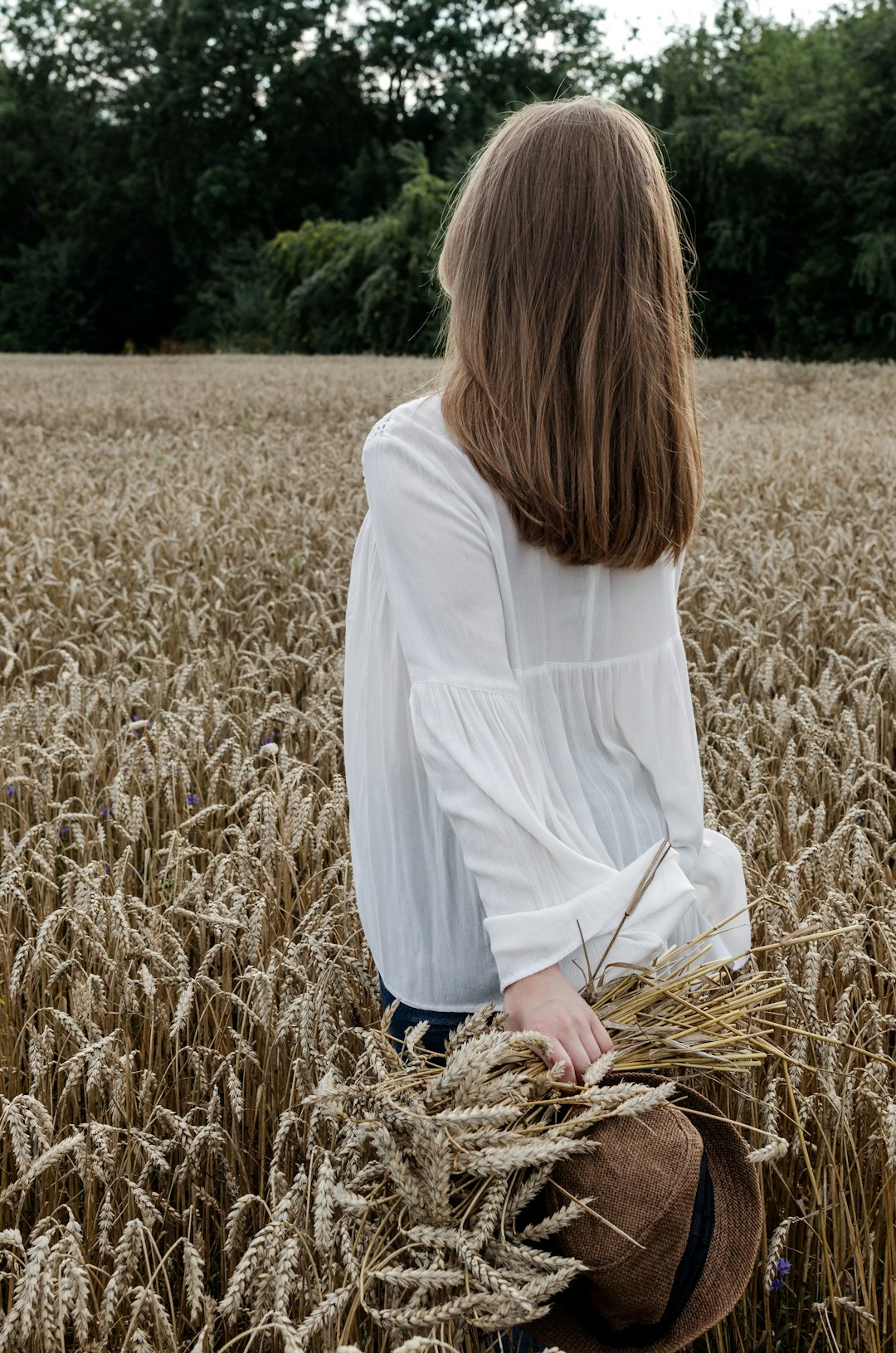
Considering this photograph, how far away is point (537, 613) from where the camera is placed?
55.0 inches

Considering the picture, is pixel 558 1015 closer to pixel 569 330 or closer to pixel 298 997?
pixel 298 997

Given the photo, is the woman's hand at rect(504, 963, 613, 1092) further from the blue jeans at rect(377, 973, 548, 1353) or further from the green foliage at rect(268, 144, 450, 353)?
the green foliage at rect(268, 144, 450, 353)

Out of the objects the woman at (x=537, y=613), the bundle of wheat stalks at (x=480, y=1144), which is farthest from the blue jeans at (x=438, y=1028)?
the bundle of wheat stalks at (x=480, y=1144)

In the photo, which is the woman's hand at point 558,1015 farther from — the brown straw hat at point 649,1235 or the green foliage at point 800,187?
the green foliage at point 800,187

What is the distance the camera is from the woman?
1.24 metres

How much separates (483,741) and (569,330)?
0.50m

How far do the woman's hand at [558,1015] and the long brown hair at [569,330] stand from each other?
0.50 m

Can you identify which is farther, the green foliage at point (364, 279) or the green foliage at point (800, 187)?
the green foliage at point (364, 279)

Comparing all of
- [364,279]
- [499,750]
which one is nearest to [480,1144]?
[499,750]

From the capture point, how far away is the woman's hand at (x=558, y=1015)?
1.16m

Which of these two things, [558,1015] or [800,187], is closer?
[558,1015]

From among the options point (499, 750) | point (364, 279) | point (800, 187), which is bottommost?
point (499, 750)

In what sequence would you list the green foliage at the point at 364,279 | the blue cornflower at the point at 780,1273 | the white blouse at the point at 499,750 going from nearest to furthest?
the white blouse at the point at 499,750 < the blue cornflower at the point at 780,1273 < the green foliage at the point at 364,279

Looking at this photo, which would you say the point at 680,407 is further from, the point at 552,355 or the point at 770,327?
the point at 770,327
